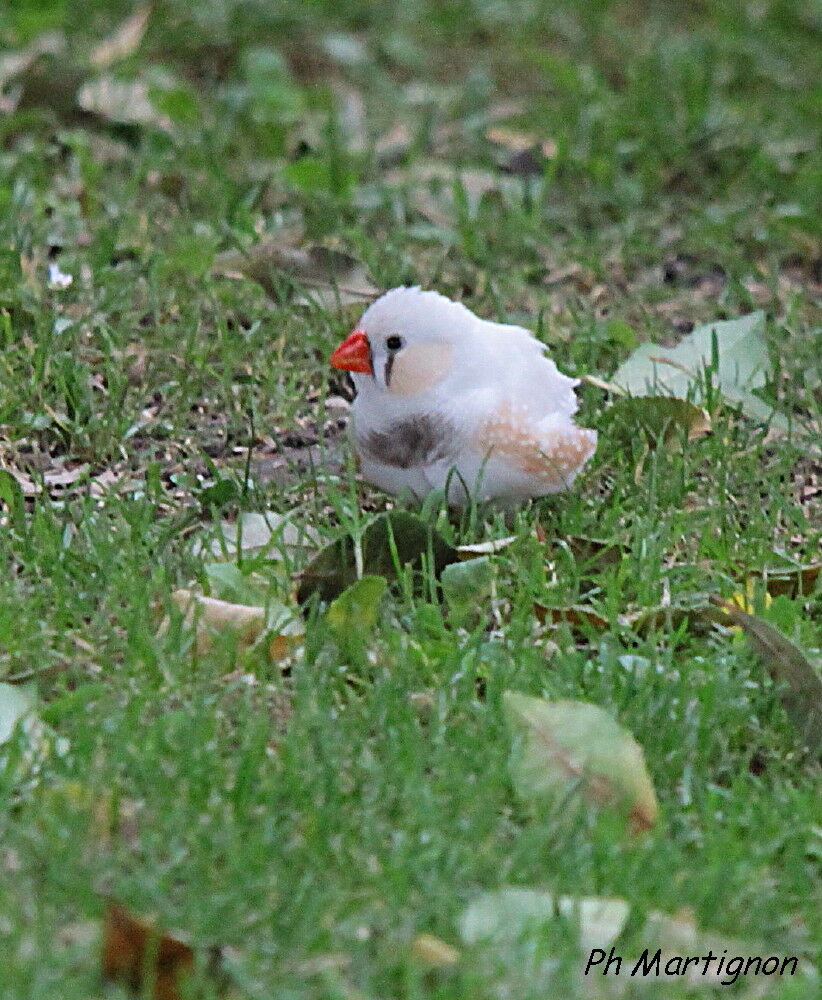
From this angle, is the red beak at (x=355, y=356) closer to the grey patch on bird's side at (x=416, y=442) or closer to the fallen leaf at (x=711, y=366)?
the grey patch on bird's side at (x=416, y=442)

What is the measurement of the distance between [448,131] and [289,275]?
1473 millimetres

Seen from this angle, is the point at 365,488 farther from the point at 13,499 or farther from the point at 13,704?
the point at 13,704

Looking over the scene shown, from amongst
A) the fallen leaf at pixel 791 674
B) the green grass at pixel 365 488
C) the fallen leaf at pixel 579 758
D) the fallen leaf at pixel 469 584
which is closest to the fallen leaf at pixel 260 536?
the green grass at pixel 365 488

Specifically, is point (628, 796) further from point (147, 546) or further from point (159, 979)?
point (147, 546)

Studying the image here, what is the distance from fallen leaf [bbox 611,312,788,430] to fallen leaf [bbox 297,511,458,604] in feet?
2.82

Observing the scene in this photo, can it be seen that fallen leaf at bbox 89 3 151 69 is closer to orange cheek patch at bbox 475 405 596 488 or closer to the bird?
the bird

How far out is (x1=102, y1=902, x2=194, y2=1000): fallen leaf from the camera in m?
2.05

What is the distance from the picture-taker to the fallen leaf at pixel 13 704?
2535 mm

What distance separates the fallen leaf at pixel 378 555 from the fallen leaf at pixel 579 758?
541 mm

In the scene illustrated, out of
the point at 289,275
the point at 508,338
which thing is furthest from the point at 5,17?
the point at 508,338

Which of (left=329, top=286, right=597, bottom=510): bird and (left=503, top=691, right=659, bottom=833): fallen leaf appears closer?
(left=503, top=691, right=659, bottom=833): fallen leaf

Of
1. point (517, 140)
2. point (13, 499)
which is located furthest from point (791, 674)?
point (517, 140)

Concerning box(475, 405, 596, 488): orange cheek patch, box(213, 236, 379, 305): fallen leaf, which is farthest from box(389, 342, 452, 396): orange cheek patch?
box(213, 236, 379, 305): fallen leaf

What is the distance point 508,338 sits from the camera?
331 centimetres
